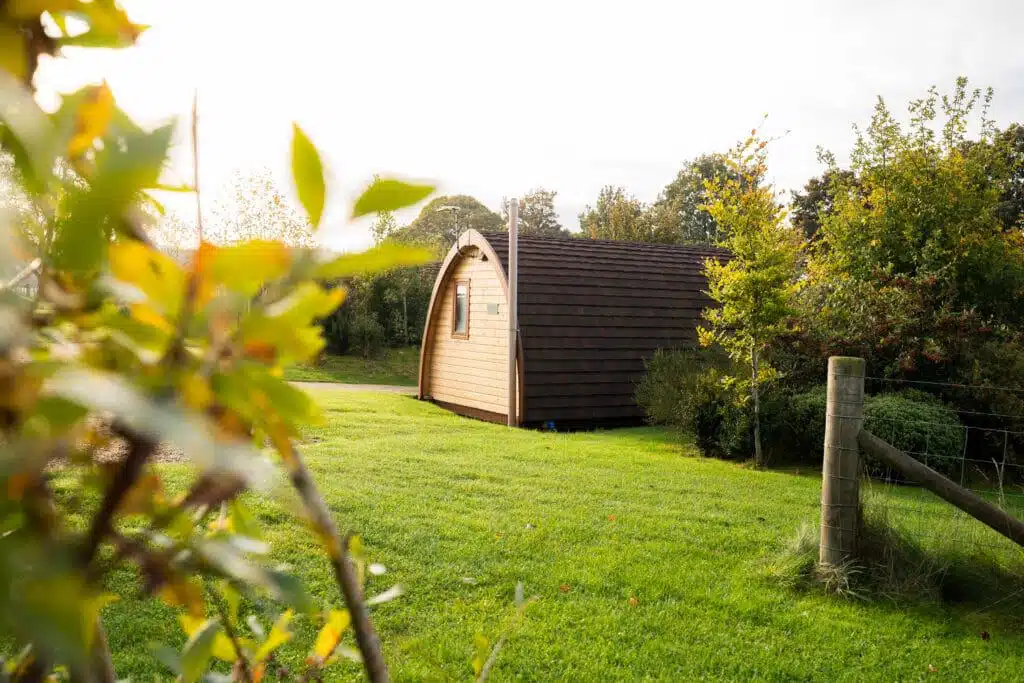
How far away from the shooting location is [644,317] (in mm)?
13500

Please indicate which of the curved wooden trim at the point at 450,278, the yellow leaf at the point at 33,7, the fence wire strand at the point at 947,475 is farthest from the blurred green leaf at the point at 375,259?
the curved wooden trim at the point at 450,278

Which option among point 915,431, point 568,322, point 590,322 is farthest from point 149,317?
point 590,322

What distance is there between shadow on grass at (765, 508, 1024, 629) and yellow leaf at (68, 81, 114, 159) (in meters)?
5.02

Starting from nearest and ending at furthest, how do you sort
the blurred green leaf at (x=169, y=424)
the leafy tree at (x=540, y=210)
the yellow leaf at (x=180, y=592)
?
the blurred green leaf at (x=169, y=424) → the yellow leaf at (x=180, y=592) → the leafy tree at (x=540, y=210)

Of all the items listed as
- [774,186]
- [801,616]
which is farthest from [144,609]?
[774,186]

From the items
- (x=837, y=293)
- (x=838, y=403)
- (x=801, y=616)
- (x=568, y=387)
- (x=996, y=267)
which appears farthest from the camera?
(x=568, y=387)

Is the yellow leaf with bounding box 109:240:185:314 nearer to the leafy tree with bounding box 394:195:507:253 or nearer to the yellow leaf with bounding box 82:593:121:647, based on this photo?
the yellow leaf with bounding box 82:593:121:647

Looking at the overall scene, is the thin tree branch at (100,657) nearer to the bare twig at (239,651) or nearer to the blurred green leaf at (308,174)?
the bare twig at (239,651)

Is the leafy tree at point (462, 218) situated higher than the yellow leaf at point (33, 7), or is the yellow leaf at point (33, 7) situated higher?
the leafy tree at point (462, 218)

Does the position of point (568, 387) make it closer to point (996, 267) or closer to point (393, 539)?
point (996, 267)

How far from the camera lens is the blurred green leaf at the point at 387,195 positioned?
37 centimetres

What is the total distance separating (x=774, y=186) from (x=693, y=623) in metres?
6.80

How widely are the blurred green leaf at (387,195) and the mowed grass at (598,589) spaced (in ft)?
5.46

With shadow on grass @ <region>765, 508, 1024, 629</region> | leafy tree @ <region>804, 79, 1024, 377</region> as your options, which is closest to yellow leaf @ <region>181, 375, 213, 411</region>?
shadow on grass @ <region>765, 508, 1024, 629</region>
